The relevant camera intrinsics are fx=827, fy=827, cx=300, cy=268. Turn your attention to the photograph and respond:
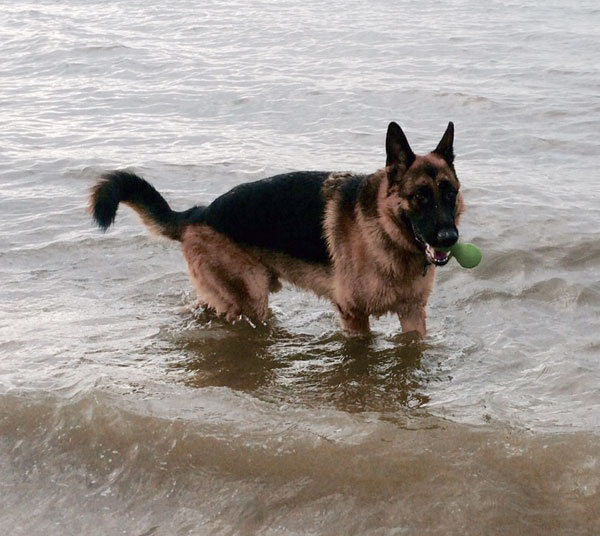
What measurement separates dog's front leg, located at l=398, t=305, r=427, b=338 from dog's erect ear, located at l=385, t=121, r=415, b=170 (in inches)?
37.4

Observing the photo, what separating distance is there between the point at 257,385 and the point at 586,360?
1975 mm

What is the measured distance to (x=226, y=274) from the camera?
5727 millimetres

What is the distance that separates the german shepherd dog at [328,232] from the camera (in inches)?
195

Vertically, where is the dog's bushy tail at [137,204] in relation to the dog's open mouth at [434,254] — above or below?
above

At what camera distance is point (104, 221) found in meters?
5.39

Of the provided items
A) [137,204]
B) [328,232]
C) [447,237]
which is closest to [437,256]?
[447,237]

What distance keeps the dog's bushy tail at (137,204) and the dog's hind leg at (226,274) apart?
0.40ft

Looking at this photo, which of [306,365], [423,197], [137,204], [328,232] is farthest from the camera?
[137,204]

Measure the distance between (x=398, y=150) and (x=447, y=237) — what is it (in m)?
0.66

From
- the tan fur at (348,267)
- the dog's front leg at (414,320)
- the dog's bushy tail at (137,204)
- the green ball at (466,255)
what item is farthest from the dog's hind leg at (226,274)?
the green ball at (466,255)

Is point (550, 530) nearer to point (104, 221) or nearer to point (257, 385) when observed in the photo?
point (257, 385)

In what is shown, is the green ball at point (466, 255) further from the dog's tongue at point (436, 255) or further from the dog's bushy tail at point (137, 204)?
the dog's bushy tail at point (137, 204)

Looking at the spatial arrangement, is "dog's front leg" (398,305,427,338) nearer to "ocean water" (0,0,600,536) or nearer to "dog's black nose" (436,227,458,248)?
Answer: "ocean water" (0,0,600,536)

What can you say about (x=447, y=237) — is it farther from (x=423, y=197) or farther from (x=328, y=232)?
(x=328, y=232)
